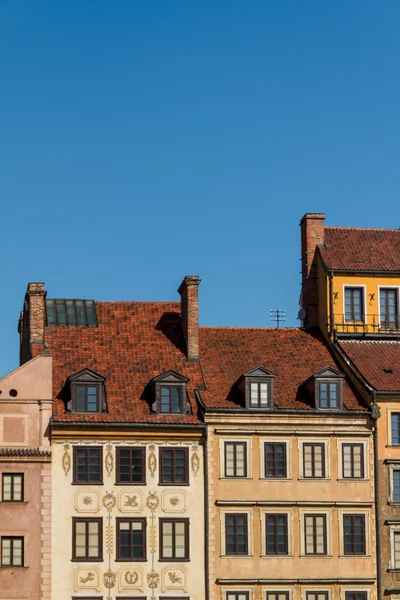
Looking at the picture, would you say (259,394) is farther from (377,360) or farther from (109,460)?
(109,460)

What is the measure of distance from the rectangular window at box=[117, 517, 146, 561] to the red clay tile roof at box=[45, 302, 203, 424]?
456cm

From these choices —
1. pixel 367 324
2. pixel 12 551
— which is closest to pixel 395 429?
pixel 367 324

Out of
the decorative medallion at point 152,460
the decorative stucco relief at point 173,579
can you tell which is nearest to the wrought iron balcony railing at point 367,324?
the decorative medallion at point 152,460

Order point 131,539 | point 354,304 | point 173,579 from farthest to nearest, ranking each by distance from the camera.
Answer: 1. point 354,304
2. point 131,539
3. point 173,579

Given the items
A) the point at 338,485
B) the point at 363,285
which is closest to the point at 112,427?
the point at 338,485

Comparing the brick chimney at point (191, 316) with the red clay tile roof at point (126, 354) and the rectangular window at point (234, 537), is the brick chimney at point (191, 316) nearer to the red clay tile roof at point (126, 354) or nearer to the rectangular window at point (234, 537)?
the red clay tile roof at point (126, 354)

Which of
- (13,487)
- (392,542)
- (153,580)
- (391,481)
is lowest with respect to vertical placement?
(153,580)

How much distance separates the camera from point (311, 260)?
74688mm

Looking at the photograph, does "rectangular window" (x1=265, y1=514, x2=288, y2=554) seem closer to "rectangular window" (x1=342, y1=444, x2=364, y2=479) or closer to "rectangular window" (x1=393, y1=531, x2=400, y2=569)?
"rectangular window" (x1=342, y1=444, x2=364, y2=479)

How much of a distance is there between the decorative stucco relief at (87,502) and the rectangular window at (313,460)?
968 cm

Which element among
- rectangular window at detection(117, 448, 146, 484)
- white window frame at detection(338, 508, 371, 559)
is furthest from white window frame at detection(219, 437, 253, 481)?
white window frame at detection(338, 508, 371, 559)

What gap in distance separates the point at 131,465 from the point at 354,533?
1066 centimetres

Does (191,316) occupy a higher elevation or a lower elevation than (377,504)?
higher

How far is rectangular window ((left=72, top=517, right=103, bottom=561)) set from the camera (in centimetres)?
6322
